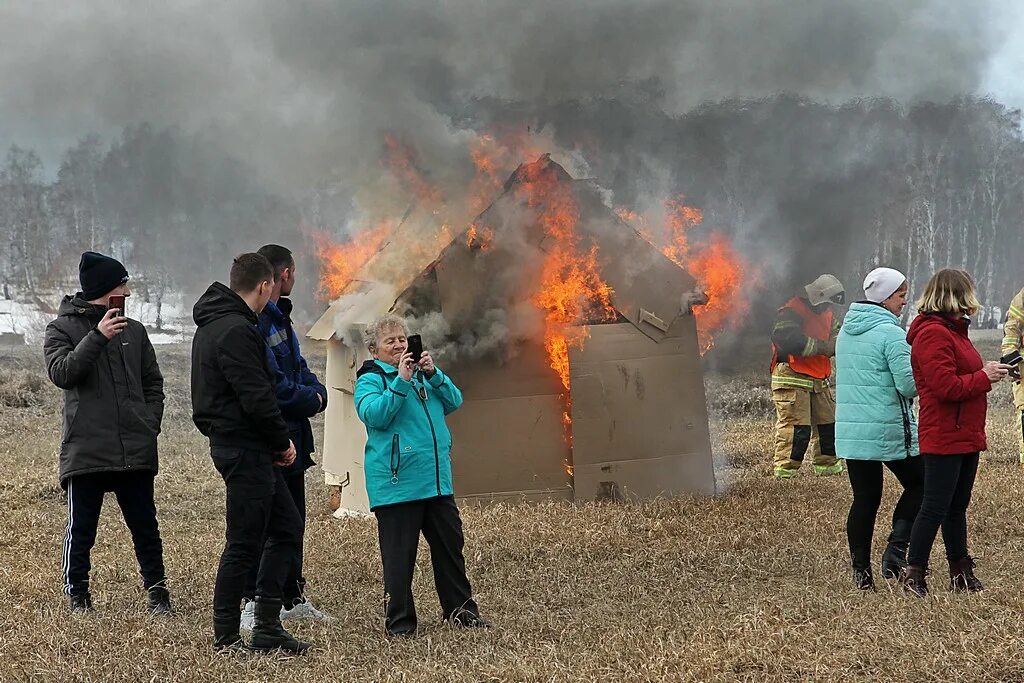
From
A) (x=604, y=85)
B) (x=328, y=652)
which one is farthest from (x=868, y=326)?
(x=604, y=85)

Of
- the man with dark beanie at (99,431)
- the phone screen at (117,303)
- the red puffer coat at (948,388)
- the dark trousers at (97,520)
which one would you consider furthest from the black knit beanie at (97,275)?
the red puffer coat at (948,388)

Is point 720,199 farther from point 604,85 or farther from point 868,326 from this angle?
point 868,326

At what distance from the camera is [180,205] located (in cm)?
1310

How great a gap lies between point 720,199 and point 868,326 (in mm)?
3877

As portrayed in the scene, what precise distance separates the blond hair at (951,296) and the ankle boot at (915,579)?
3.85 feet

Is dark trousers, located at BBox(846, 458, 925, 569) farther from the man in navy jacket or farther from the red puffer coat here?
the man in navy jacket

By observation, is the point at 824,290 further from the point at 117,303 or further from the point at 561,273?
the point at 117,303

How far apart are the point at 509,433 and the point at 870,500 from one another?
325 centimetres

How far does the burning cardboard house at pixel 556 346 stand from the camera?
7684 millimetres

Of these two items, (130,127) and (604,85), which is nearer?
(604,85)

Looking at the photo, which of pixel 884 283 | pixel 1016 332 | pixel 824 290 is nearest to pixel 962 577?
pixel 884 283

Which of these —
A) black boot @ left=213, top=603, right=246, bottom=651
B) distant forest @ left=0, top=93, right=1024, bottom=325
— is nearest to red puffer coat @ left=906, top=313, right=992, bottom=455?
black boot @ left=213, top=603, right=246, bottom=651

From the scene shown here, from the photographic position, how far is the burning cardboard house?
25.2 ft

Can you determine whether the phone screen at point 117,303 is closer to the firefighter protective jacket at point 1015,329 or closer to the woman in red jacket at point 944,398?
the woman in red jacket at point 944,398
